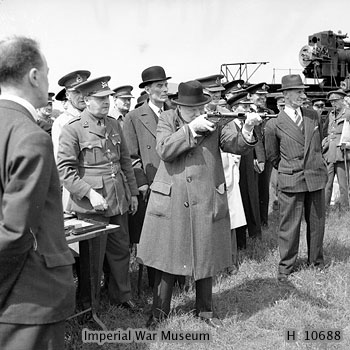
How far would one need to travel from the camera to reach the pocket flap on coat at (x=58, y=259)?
2.19 meters

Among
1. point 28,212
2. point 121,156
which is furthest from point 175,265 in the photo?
point 28,212

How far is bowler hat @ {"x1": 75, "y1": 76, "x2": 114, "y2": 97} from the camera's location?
13.8 feet

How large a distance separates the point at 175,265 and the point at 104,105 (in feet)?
4.79

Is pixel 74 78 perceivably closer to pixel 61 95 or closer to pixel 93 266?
pixel 61 95

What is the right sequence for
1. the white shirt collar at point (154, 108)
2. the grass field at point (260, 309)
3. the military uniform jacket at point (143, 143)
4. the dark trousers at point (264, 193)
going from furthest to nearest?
the dark trousers at point (264, 193) < the white shirt collar at point (154, 108) < the military uniform jacket at point (143, 143) < the grass field at point (260, 309)

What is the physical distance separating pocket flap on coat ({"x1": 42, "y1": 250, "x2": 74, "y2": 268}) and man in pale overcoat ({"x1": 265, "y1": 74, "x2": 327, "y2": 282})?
336cm

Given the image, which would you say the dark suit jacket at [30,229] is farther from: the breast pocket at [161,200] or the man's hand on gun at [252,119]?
the man's hand on gun at [252,119]

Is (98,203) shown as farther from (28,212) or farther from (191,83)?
(28,212)

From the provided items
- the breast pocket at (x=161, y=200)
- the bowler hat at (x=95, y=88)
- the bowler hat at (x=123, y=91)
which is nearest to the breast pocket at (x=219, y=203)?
the breast pocket at (x=161, y=200)

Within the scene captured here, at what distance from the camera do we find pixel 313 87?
1758cm

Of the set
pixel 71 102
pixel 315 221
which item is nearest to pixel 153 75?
pixel 71 102

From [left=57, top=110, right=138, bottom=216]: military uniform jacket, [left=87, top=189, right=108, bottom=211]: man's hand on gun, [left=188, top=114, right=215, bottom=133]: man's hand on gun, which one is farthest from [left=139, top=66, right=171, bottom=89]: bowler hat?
[left=87, top=189, right=108, bottom=211]: man's hand on gun

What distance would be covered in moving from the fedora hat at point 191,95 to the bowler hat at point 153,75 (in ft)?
4.15

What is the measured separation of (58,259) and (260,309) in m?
2.74
